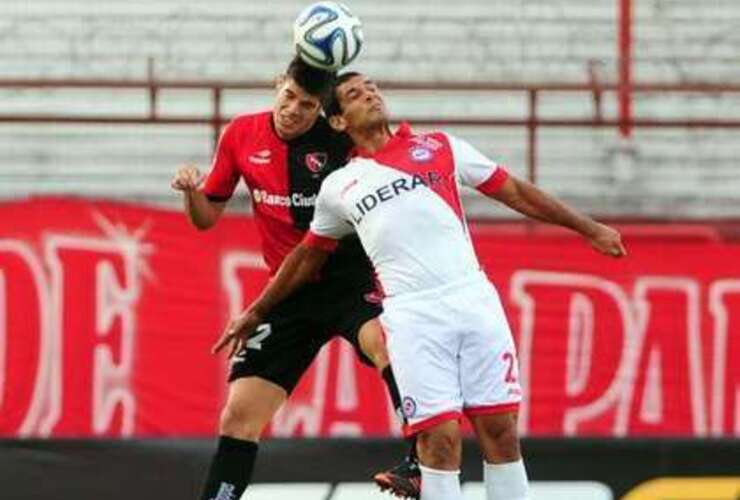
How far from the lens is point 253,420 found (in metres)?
8.32

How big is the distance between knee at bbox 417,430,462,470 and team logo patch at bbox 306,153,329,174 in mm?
1270

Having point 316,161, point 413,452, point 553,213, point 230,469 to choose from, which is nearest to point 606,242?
point 553,213

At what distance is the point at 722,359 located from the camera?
11.2 m

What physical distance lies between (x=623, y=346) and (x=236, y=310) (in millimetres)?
2133

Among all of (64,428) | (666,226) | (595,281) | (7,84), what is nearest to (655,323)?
(595,281)

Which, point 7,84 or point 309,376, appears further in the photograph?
point 7,84

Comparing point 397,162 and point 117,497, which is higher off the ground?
point 397,162

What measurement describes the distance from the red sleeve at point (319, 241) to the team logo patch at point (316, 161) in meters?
0.40

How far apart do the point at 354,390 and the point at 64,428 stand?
157 cm

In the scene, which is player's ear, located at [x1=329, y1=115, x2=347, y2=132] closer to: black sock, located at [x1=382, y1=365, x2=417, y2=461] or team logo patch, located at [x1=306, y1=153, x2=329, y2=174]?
team logo patch, located at [x1=306, y1=153, x2=329, y2=174]

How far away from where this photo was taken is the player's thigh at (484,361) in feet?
24.9

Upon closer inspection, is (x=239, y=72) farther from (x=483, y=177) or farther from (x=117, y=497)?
(x=483, y=177)

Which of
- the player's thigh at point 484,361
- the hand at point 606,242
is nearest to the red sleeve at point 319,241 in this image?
the player's thigh at point 484,361

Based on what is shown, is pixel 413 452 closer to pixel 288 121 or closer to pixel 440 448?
pixel 440 448
